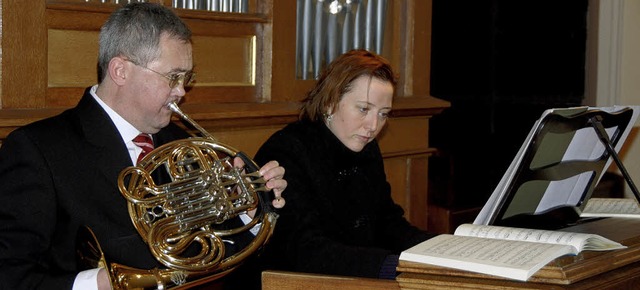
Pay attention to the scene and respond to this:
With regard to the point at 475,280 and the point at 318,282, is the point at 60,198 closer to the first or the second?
the point at 318,282

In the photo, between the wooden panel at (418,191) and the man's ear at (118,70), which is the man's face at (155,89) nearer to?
the man's ear at (118,70)

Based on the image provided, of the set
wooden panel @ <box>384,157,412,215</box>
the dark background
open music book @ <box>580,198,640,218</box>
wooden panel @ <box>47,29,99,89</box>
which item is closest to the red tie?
wooden panel @ <box>47,29,99,89</box>

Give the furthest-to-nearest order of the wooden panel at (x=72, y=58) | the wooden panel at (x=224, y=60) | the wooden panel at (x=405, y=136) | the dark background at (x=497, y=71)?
the dark background at (x=497, y=71) → the wooden panel at (x=405, y=136) → the wooden panel at (x=224, y=60) → the wooden panel at (x=72, y=58)

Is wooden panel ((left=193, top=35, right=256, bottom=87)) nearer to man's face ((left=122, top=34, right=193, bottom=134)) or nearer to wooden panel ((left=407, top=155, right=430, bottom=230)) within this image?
man's face ((left=122, top=34, right=193, bottom=134))

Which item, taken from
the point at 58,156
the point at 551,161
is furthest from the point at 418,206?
the point at 58,156

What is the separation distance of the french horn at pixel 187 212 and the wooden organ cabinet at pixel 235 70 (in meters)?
0.60

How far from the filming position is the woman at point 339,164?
3121mm

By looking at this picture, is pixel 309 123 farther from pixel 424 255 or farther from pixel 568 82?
pixel 568 82

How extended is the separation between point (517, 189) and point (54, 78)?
1632mm

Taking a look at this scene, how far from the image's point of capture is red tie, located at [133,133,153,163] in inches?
116

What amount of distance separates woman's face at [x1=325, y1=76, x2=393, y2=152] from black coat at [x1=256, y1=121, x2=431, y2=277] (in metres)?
0.06

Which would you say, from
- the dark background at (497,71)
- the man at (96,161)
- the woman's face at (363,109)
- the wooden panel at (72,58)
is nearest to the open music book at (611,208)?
the woman's face at (363,109)

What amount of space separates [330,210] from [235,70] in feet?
3.33

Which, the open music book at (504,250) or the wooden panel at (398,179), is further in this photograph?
the wooden panel at (398,179)
